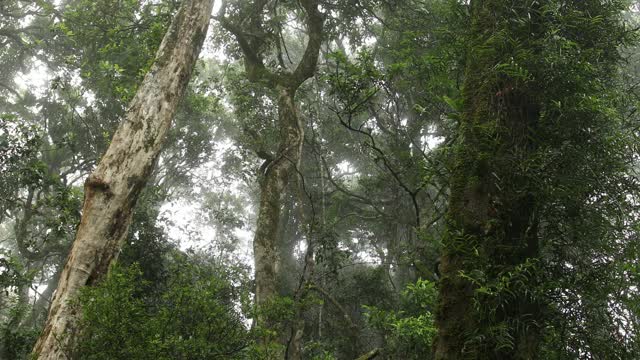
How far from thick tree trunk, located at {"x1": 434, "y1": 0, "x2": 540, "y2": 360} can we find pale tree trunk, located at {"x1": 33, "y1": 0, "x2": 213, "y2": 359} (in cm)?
292

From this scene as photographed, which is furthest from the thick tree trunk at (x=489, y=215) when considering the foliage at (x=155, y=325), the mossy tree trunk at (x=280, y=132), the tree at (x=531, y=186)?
the mossy tree trunk at (x=280, y=132)

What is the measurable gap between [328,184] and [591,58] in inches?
564

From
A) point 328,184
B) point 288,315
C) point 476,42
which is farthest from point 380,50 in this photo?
point 288,315

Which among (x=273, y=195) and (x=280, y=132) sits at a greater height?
(x=280, y=132)

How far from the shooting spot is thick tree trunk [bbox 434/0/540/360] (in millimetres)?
3244

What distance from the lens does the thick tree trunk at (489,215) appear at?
3.24 metres

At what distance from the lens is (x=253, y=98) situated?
1093 centimetres

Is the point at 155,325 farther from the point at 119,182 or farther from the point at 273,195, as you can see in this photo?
the point at 273,195

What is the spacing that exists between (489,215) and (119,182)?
137 inches

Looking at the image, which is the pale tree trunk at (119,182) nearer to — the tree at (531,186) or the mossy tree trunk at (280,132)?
the mossy tree trunk at (280,132)

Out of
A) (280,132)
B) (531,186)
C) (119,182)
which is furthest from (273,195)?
(531,186)

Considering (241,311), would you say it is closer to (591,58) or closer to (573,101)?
(573,101)

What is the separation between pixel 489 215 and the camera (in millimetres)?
3742

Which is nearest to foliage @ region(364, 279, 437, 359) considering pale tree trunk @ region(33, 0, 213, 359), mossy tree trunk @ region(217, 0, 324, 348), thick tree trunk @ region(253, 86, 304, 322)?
thick tree trunk @ region(253, 86, 304, 322)
